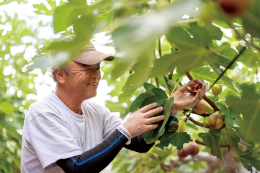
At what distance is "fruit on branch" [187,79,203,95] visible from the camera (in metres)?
1.00

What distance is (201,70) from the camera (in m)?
1.13

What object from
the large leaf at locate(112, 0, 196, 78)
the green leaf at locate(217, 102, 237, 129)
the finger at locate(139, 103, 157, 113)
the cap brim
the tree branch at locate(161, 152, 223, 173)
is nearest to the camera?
the large leaf at locate(112, 0, 196, 78)

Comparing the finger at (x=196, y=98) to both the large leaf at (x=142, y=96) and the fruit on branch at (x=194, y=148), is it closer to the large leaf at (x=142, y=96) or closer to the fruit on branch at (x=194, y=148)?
the large leaf at (x=142, y=96)

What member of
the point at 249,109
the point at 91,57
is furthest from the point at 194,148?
the point at 249,109

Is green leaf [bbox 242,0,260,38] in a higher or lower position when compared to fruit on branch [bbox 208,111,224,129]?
higher

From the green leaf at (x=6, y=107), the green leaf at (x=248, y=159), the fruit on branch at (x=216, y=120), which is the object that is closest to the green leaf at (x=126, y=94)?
the fruit on branch at (x=216, y=120)

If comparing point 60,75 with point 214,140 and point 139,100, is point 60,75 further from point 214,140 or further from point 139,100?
point 214,140

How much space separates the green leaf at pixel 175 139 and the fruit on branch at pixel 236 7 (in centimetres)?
84

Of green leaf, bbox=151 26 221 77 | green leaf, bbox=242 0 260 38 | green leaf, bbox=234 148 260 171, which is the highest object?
green leaf, bbox=242 0 260 38

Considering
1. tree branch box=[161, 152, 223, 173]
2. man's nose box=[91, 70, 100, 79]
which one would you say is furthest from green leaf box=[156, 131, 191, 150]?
tree branch box=[161, 152, 223, 173]

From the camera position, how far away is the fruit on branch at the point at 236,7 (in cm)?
38

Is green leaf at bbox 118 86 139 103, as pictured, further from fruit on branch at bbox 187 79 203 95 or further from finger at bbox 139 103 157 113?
fruit on branch at bbox 187 79 203 95

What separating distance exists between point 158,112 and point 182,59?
63cm

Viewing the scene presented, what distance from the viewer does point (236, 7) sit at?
384 millimetres
